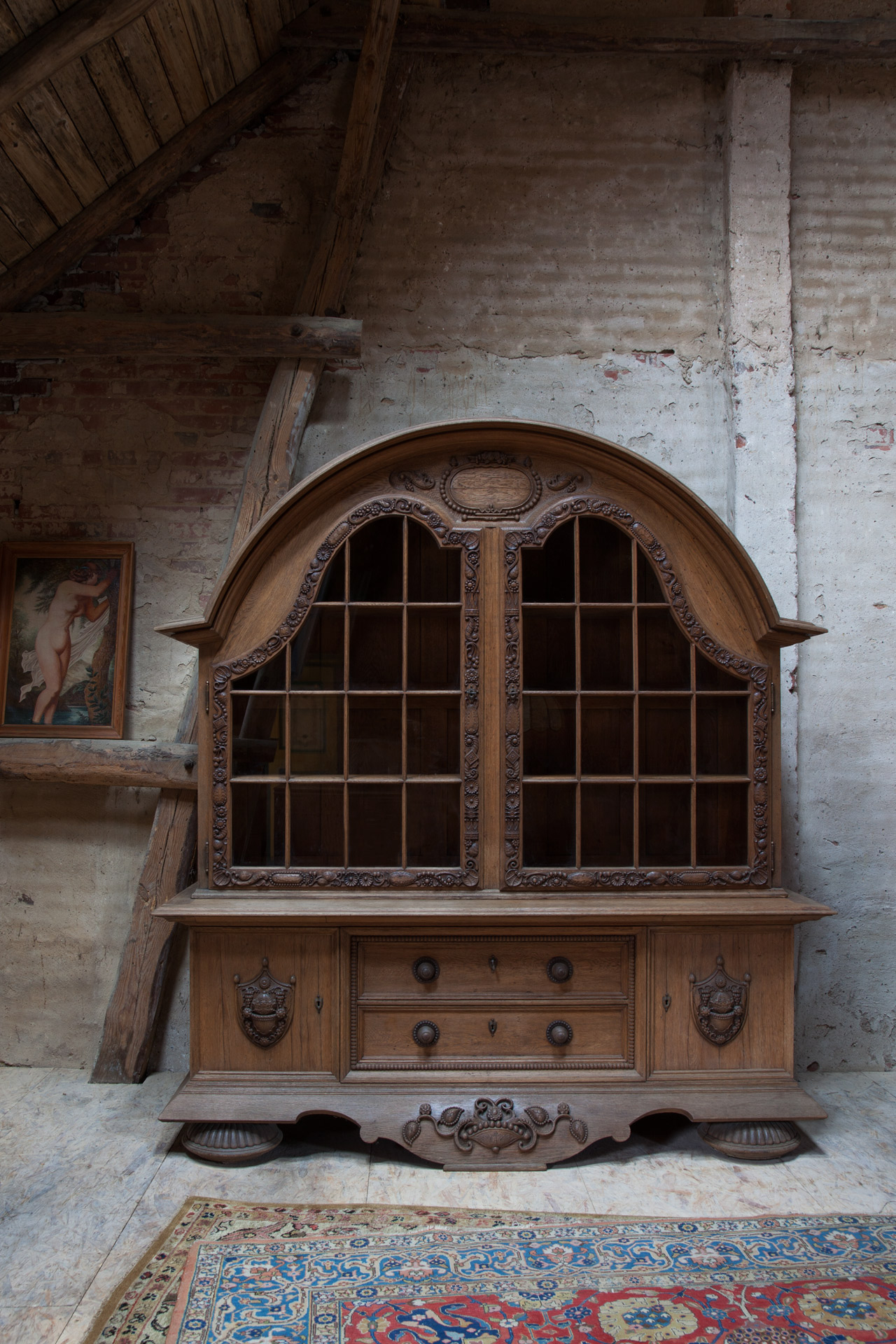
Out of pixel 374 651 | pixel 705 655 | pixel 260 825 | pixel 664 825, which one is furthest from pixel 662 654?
pixel 260 825

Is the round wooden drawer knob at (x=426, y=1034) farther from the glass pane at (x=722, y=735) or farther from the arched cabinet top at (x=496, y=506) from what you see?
the arched cabinet top at (x=496, y=506)

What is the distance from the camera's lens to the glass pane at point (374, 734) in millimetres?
2648

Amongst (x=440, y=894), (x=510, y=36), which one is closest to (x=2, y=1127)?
(x=440, y=894)

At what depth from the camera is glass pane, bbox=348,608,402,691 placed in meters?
2.64

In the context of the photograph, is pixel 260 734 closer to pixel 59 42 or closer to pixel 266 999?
pixel 266 999

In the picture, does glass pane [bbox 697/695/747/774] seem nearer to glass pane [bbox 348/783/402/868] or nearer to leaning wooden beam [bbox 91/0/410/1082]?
glass pane [bbox 348/783/402/868]

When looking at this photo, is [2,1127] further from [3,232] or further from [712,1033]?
[3,232]


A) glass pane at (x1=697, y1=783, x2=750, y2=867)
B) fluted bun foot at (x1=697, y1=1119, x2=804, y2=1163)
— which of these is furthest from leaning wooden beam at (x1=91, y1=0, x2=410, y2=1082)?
fluted bun foot at (x1=697, y1=1119, x2=804, y2=1163)

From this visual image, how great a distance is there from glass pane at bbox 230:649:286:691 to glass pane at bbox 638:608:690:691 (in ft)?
3.65

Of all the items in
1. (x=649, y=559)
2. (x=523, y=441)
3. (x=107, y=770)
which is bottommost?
(x=107, y=770)

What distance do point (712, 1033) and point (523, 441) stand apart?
6.26ft

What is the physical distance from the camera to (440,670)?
269 cm

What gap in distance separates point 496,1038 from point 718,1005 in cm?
68

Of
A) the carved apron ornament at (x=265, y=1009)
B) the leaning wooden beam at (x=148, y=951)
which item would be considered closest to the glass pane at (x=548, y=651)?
the carved apron ornament at (x=265, y=1009)
